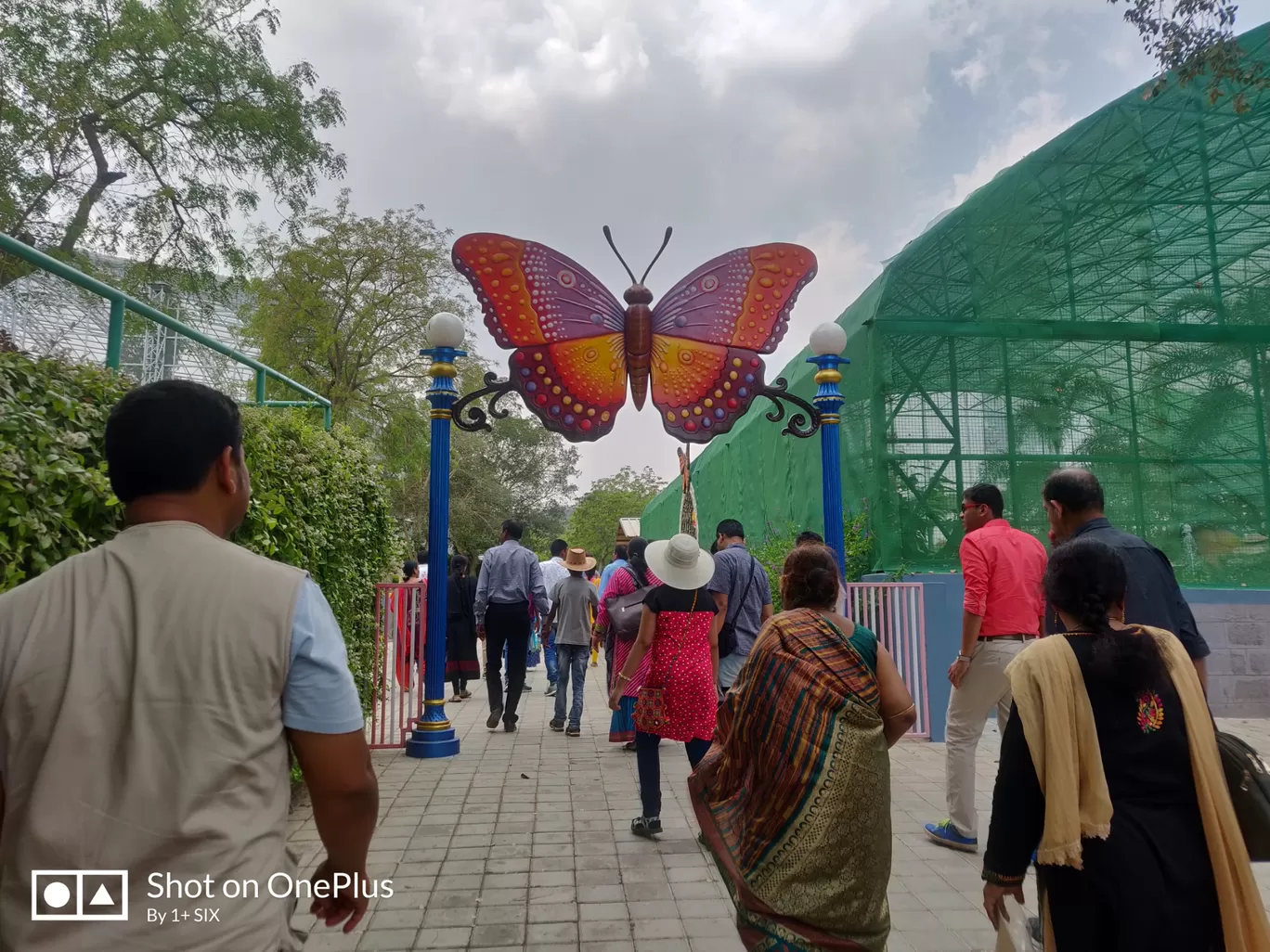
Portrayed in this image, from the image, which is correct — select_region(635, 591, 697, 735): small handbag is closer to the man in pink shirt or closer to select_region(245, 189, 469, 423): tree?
the man in pink shirt

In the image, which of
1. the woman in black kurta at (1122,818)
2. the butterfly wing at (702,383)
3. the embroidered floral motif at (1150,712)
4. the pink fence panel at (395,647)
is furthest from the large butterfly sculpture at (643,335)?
the embroidered floral motif at (1150,712)

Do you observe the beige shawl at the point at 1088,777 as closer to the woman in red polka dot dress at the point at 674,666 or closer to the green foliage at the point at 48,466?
the woman in red polka dot dress at the point at 674,666

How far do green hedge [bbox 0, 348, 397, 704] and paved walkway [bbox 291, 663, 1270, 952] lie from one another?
1.52 meters

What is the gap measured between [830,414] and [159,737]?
238 inches

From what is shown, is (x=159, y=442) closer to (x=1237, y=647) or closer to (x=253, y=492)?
(x=253, y=492)

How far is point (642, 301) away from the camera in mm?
6688

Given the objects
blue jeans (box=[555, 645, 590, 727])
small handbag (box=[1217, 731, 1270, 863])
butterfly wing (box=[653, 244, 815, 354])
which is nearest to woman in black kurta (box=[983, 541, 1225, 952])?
small handbag (box=[1217, 731, 1270, 863])

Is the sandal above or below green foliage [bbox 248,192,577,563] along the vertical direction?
below

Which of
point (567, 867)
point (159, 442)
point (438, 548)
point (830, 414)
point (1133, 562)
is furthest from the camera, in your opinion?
point (830, 414)

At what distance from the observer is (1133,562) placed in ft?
9.33

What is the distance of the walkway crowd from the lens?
1.27 metres

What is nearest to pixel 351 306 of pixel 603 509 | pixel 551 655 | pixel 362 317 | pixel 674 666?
pixel 362 317

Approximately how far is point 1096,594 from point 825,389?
15.5 feet

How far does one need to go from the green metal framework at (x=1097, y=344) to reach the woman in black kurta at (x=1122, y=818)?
5.81 metres
